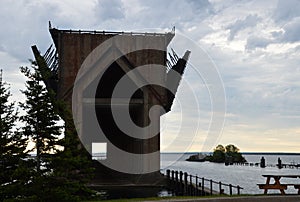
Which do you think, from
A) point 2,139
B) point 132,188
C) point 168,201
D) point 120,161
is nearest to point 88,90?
point 132,188

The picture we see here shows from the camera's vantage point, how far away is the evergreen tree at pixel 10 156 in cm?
1687

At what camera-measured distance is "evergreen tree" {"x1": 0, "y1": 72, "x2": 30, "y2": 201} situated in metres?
16.9

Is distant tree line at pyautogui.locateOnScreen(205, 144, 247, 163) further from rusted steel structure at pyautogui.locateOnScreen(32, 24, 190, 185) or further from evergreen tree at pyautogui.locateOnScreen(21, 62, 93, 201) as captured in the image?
evergreen tree at pyautogui.locateOnScreen(21, 62, 93, 201)

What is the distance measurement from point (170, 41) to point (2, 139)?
64.9ft

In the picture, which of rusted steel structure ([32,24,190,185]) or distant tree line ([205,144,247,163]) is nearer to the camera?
rusted steel structure ([32,24,190,185])

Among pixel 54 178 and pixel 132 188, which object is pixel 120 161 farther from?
pixel 54 178

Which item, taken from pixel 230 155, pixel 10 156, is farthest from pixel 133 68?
pixel 230 155

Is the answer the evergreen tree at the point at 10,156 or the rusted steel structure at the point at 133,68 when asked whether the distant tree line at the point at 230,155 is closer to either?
the rusted steel structure at the point at 133,68

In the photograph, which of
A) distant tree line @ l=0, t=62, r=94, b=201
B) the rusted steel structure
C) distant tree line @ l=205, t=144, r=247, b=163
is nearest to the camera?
distant tree line @ l=0, t=62, r=94, b=201

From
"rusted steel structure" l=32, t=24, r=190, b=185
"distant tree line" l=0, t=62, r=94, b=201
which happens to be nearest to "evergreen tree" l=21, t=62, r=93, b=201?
"distant tree line" l=0, t=62, r=94, b=201

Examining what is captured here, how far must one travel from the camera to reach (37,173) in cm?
1703

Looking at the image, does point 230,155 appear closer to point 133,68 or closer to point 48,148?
point 133,68

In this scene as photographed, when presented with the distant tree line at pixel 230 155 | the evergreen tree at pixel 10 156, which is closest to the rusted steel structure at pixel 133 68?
the evergreen tree at pixel 10 156

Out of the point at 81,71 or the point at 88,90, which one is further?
the point at 88,90
